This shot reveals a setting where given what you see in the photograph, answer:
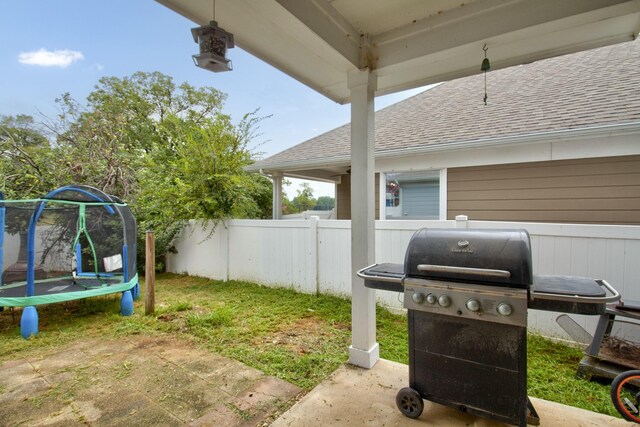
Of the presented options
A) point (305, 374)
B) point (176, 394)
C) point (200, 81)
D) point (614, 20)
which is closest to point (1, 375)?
point (176, 394)

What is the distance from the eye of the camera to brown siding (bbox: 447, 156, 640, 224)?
13.0 feet

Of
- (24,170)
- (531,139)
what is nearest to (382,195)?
(531,139)

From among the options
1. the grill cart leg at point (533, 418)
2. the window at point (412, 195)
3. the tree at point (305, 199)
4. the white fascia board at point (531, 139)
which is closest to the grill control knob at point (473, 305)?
the grill cart leg at point (533, 418)

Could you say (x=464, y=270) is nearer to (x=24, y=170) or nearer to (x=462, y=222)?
(x=462, y=222)

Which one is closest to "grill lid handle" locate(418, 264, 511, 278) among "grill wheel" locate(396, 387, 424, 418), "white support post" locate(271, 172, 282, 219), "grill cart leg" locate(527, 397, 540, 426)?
"grill wheel" locate(396, 387, 424, 418)

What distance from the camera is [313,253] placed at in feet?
15.3

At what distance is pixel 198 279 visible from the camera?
6047 millimetres

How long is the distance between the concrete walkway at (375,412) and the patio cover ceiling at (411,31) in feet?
8.22

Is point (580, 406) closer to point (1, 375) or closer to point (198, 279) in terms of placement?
point (1, 375)

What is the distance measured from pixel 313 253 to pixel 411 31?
3.25 metres

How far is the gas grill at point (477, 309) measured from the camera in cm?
149

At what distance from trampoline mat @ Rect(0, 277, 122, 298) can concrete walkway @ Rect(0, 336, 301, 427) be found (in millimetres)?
1197

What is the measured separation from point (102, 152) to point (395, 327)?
723cm

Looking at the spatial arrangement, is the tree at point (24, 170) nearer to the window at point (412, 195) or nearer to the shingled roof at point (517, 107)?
the shingled roof at point (517, 107)
